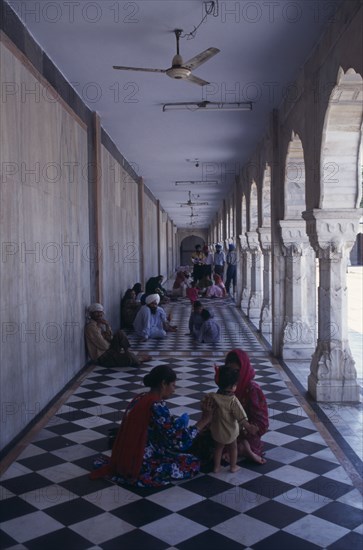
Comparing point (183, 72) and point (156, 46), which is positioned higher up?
point (156, 46)

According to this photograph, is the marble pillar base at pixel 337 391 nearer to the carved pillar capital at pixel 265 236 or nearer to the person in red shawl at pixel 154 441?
the person in red shawl at pixel 154 441

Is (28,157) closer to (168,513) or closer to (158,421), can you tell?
(158,421)

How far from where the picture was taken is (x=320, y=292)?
6.43 metres

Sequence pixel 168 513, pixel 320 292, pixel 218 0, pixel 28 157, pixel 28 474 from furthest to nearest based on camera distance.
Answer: pixel 320 292
pixel 28 157
pixel 218 0
pixel 28 474
pixel 168 513

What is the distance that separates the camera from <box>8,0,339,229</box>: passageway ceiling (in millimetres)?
5215

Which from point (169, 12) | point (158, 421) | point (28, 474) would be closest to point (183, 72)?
point (169, 12)

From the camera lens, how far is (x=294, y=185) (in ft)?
27.2

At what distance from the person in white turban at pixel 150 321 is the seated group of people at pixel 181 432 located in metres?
5.81

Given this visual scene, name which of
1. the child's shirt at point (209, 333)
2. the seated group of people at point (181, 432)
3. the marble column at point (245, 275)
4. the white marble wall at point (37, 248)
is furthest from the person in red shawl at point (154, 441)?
the marble column at point (245, 275)

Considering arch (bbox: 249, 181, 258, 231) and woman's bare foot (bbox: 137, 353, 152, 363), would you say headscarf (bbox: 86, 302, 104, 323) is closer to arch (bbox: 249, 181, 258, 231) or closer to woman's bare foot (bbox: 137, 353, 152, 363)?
woman's bare foot (bbox: 137, 353, 152, 363)

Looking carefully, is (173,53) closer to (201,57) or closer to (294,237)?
(201,57)

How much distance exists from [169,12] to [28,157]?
184 centimetres

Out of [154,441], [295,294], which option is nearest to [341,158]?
[295,294]

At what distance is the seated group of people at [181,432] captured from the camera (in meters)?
3.99
